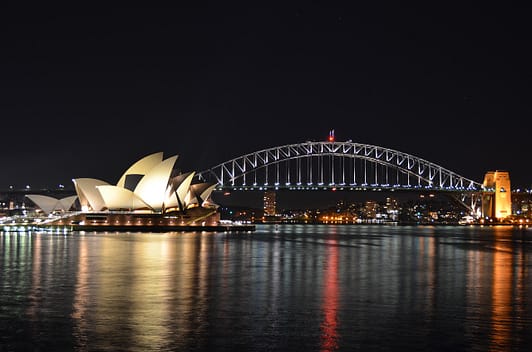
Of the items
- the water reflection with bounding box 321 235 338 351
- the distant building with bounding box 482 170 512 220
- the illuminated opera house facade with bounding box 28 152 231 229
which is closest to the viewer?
the water reflection with bounding box 321 235 338 351

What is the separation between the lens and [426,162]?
118 meters

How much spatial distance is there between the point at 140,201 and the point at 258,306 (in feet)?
176

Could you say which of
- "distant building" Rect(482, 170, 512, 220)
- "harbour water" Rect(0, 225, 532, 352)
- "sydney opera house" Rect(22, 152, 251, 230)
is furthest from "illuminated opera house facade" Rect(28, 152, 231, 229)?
"distant building" Rect(482, 170, 512, 220)

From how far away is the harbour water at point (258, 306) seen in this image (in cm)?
1177

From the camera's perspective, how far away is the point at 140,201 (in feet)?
224

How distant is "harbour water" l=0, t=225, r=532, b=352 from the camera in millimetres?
11766

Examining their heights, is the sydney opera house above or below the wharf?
above

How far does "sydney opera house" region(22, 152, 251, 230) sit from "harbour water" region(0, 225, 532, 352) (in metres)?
38.9

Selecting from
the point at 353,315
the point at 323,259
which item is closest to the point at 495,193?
the point at 323,259

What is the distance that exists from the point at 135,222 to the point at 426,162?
60.8m

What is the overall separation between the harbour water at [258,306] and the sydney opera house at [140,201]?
128 ft

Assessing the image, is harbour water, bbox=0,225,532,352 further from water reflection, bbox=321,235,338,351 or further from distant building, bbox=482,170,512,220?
distant building, bbox=482,170,512,220

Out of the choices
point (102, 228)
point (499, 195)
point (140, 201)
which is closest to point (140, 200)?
A: point (140, 201)

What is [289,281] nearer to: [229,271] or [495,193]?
[229,271]
